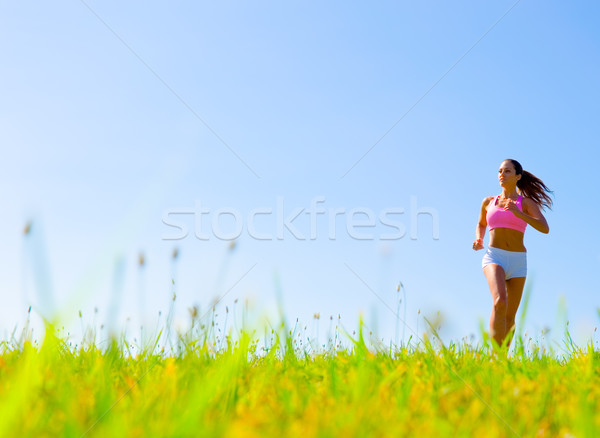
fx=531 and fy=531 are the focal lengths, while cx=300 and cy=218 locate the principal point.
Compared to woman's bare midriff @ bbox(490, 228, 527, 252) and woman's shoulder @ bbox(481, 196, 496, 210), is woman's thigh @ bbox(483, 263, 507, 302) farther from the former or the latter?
Answer: woman's shoulder @ bbox(481, 196, 496, 210)

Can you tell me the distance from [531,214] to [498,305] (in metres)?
1.33

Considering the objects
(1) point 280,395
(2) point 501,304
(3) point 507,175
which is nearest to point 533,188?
(3) point 507,175

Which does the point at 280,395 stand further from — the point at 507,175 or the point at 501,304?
the point at 507,175

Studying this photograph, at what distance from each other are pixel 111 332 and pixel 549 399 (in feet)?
8.95

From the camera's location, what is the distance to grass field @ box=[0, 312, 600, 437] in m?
2.17

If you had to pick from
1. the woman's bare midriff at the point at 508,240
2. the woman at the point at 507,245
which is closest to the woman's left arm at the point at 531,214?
the woman at the point at 507,245

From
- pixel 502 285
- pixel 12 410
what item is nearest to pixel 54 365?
pixel 12 410

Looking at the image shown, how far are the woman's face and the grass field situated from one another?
3128 mm

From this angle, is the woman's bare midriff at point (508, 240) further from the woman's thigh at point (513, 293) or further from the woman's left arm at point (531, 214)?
the woman's thigh at point (513, 293)

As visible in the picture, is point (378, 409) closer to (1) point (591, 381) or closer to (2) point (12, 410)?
(2) point (12, 410)

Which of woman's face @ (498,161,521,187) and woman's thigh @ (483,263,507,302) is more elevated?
woman's face @ (498,161,521,187)

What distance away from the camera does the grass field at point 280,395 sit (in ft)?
7.11

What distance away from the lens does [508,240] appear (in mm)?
6543

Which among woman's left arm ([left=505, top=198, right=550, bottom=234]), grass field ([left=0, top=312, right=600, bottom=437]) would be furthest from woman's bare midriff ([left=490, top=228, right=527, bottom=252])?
grass field ([left=0, top=312, right=600, bottom=437])
